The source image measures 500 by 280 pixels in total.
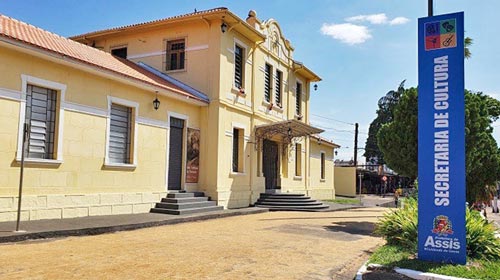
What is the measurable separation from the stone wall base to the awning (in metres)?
6.55

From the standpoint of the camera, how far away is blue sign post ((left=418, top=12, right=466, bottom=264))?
22.7ft

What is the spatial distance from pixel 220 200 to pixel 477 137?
908 cm

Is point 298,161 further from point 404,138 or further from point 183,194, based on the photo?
point 404,138

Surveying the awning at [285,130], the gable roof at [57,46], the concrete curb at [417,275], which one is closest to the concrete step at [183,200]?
the gable roof at [57,46]

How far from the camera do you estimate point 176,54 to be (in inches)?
721

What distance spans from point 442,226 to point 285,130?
564 inches

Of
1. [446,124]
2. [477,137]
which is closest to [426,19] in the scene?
[446,124]

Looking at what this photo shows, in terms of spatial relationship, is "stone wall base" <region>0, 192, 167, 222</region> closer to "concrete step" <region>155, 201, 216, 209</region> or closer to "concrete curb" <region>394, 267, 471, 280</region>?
"concrete step" <region>155, 201, 216, 209</region>

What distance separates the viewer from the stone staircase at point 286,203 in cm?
1920

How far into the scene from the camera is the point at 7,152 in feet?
33.7

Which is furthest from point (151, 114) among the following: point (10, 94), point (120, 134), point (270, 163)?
point (270, 163)

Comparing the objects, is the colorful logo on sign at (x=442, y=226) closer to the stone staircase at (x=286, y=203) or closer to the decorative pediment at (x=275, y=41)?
the stone staircase at (x=286, y=203)

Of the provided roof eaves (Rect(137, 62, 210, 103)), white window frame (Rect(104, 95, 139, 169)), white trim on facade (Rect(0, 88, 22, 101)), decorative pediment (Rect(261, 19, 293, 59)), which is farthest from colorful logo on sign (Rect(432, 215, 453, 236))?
decorative pediment (Rect(261, 19, 293, 59))

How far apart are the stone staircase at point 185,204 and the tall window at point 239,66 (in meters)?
5.16
